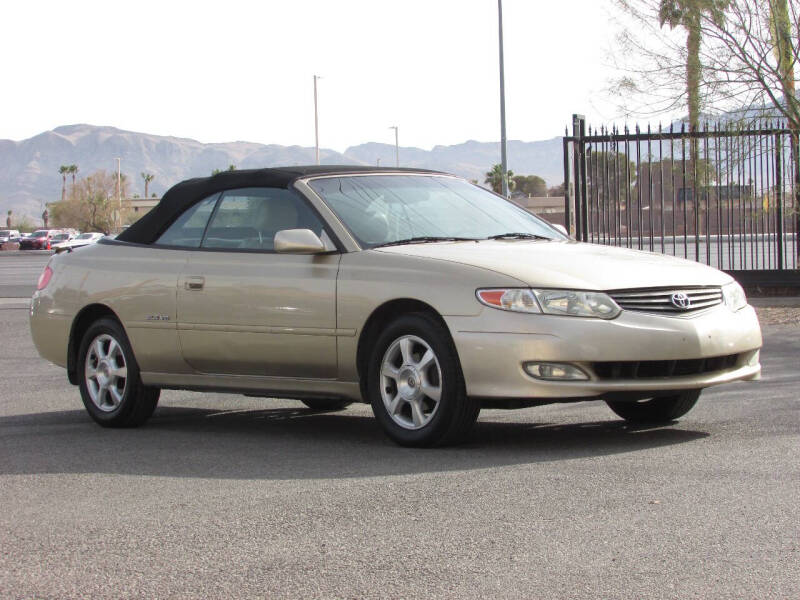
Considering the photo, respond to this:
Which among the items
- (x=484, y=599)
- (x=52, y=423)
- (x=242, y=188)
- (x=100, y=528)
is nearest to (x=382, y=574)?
(x=484, y=599)

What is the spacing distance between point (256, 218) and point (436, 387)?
1.91 meters

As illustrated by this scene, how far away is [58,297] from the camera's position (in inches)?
359

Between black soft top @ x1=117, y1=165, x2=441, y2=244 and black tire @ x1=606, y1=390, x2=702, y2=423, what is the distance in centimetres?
202

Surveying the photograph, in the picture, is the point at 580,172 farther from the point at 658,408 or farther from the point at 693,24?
the point at 658,408

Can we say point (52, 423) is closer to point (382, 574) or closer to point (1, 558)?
point (1, 558)

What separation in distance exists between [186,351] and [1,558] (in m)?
3.43

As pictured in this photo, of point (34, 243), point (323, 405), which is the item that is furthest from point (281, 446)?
point (34, 243)

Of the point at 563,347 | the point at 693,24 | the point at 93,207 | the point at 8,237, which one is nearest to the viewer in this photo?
the point at 563,347

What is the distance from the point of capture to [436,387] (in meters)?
6.99

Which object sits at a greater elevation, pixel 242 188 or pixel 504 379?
pixel 242 188

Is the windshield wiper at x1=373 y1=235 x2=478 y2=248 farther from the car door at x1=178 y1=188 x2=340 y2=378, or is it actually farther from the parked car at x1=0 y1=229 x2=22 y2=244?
the parked car at x1=0 y1=229 x2=22 y2=244

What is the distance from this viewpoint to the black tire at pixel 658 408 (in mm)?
7879

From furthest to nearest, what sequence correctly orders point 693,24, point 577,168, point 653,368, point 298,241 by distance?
point 577,168
point 693,24
point 298,241
point 653,368

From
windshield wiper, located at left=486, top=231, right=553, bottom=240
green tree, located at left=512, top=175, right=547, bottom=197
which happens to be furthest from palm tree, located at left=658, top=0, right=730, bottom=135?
green tree, located at left=512, top=175, right=547, bottom=197
